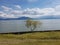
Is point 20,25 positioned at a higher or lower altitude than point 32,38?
higher

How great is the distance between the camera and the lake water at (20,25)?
556 cm

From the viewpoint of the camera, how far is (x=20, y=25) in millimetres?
5629

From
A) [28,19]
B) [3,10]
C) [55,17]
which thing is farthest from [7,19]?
[55,17]

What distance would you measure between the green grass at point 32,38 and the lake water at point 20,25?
24cm

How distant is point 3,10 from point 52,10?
6.55 feet

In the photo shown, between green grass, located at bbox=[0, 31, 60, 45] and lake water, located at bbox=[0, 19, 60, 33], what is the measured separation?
24 cm

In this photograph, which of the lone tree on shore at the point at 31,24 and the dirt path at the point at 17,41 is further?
the lone tree on shore at the point at 31,24

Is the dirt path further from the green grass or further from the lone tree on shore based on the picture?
the lone tree on shore

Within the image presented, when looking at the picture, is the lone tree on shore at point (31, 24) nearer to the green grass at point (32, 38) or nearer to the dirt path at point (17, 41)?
the green grass at point (32, 38)

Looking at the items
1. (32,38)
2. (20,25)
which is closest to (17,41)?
(32,38)

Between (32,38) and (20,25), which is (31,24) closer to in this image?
(20,25)

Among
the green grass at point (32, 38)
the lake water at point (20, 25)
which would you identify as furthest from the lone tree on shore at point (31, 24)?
the green grass at point (32, 38)

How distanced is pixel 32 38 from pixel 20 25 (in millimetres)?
753

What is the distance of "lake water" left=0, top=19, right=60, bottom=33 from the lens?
5.56m
